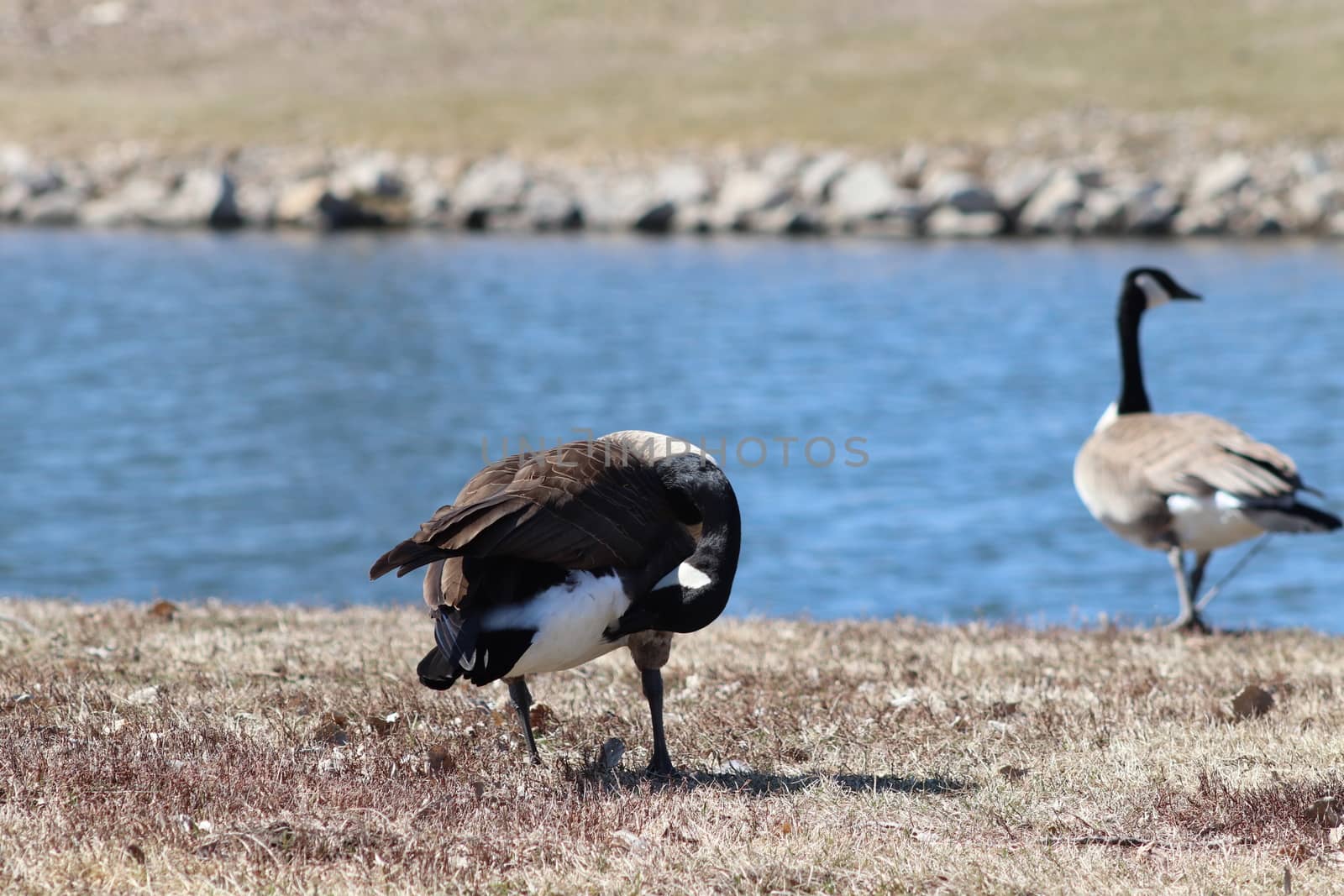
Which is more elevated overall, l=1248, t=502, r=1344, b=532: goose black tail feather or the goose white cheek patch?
the goose white cheek patch

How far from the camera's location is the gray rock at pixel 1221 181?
5469 centimetres

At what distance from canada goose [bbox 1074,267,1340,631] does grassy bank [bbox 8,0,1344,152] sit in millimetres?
57464

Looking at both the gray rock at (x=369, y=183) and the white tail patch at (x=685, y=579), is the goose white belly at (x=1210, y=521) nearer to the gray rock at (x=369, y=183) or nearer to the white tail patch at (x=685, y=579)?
the white tail patch at (x=685, y=579)

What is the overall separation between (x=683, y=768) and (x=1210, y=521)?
552cm

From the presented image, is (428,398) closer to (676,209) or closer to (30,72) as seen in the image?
(676,209)

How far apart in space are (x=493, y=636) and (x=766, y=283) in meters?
40.5

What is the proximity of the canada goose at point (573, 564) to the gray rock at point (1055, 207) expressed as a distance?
165 feet

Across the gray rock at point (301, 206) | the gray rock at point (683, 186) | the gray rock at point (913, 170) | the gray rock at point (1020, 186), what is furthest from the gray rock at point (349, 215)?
the gray rock at point (1020, 186)

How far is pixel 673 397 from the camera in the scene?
2992 cm

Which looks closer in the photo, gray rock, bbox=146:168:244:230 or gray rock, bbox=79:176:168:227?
gray rock, bbox=146:168:244:230

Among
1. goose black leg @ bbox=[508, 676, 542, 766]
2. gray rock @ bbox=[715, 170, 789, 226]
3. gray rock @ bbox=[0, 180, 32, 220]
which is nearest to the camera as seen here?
goose black leg @ bbox=[508, 676, 542, 766]

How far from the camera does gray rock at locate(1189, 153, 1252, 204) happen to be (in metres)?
54.7

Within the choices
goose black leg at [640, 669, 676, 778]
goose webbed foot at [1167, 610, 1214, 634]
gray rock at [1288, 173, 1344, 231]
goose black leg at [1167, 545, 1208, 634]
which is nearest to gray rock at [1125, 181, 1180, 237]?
gray rock at [1288, 173, 1344, 231]

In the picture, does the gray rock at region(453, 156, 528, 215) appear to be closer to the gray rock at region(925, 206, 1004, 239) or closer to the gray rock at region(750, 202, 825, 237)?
the gray rock at region(750, 202, 825, 237)
